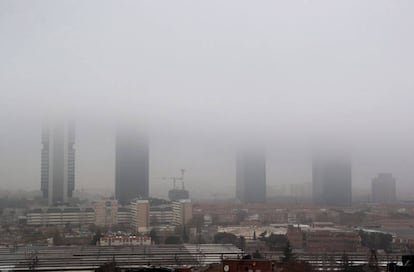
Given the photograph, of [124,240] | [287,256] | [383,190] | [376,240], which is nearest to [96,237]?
[124,240]

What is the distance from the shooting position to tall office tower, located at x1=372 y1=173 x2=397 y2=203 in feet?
41.3

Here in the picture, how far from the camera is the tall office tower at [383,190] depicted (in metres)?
12.6

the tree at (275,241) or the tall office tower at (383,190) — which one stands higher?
the tall office tower at (383,190)

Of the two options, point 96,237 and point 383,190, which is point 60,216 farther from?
point 383,190

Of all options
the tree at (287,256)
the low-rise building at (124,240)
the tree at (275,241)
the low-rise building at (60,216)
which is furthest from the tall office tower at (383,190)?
the low-rise building at (60,216)

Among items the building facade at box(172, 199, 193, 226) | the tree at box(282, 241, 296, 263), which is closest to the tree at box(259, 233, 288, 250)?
the tree at box(282, 241, 296, 263)

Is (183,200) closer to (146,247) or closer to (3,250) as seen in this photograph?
(146,247)

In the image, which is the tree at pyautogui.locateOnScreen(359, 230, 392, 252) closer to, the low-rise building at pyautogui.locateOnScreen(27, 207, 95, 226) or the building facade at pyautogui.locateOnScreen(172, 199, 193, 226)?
the building facade at pyautogui.locateOnScreen(172, 199, 193, 226)

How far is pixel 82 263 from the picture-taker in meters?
9.09

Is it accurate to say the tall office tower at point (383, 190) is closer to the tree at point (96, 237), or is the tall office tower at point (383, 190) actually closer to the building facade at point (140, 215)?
the building facade at point (140, 215)

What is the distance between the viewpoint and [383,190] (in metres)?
12.7

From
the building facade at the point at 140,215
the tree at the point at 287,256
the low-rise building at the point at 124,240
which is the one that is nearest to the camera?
the tree at the point at 287,256

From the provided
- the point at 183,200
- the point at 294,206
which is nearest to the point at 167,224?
the point at 183,200

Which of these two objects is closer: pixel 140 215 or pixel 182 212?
pixel 140 215
